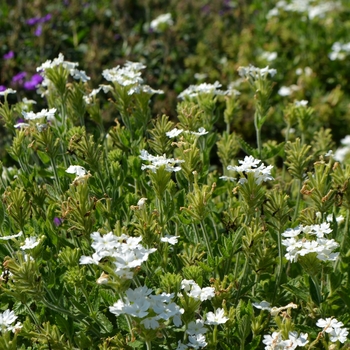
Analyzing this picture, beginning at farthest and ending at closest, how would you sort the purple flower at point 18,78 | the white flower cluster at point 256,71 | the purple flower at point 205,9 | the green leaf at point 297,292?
the purple flower at point 205,9 < the purple flower at point 18,78 < the white flower cluster at point 256,71 < the green leaf at point 297,292

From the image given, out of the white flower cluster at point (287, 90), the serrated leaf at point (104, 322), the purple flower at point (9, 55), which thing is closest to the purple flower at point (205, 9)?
the white flower cluster at point (287, 90)

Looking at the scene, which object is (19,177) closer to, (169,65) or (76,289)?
(76,289)

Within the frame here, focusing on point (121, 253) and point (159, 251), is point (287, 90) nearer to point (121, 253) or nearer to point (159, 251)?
point (159, 251)

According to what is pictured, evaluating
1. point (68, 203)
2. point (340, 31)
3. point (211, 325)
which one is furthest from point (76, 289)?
point (340, 31)

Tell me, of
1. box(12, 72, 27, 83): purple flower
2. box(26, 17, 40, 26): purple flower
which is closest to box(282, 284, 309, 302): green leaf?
box(12, 72, 27, 83): purple flower

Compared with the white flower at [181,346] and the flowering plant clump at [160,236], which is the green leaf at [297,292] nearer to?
the flowering plant clump at [160,236]

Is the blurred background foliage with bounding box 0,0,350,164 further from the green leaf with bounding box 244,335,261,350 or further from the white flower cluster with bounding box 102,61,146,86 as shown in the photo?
the green leaf with bounding box 244,335,261,350

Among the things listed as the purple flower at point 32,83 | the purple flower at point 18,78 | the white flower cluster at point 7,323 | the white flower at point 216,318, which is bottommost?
the purple flower at point 32,83

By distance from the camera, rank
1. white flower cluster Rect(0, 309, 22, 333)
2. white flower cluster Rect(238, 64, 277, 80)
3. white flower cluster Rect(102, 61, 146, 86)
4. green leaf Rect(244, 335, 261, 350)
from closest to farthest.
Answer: white flower cluster Rect(0, 309, 22, 333) < green leaf Rect(244, 335, 261, 350) < white flower cluster Rect(102, 61, 146, 86) < white flower cluster Rect(238, 64, 277, 80)

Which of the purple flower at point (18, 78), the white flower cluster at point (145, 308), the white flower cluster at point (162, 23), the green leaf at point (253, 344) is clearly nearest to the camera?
the white flower cluster at point (145, 308)
